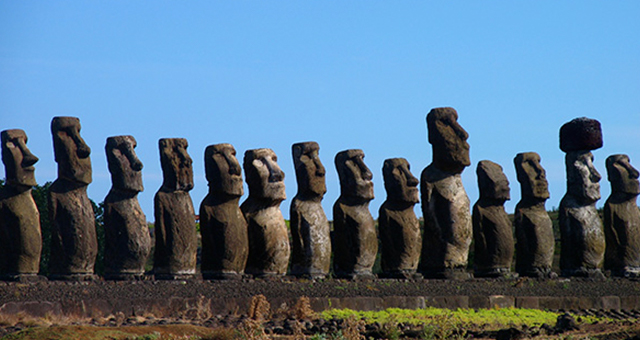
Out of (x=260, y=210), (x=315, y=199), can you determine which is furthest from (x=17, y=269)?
(x=315, y=199)

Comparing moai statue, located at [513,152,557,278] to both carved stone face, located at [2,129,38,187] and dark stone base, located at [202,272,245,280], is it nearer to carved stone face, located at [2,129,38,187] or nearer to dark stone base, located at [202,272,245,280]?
dark stone base, located at [202,272,245,280]

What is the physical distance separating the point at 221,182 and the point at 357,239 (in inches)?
110

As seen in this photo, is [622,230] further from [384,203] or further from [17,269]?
[17,269]

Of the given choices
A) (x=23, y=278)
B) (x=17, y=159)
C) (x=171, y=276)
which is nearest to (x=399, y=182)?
(x=171, y=276)

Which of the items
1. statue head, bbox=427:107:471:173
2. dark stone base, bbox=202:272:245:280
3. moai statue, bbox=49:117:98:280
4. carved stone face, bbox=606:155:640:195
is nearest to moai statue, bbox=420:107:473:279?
statue head, bbox=427:107:471:173

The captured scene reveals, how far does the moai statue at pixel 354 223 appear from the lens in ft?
59.4

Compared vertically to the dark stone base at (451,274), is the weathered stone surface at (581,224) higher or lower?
higher

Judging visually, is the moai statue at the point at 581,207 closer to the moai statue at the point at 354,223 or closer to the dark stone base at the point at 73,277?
the moai statue at the point at 354,223

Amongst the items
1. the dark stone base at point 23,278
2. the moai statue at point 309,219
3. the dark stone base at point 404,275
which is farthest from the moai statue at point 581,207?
the dark stone base at point 23,278

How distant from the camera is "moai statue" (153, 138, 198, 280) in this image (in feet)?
53.0

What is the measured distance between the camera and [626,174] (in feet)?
71.7

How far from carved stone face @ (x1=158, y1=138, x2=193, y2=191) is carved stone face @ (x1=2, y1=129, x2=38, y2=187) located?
2.01m

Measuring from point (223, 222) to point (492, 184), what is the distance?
5.97 metres

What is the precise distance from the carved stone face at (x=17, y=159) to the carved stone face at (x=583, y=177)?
36.2 feet
